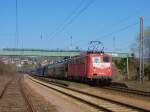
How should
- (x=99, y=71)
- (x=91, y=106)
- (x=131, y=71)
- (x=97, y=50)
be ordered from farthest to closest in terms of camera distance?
(x=131, y=71) → (x=97, y=50) → (x=99, y=71) → (x=91, y=106)

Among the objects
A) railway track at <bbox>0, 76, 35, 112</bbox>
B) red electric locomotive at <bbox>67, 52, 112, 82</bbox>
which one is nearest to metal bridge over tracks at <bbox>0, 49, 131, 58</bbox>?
red electric locomotive at <bbox>67, 52, 112, 82</bbox>

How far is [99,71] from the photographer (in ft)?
133

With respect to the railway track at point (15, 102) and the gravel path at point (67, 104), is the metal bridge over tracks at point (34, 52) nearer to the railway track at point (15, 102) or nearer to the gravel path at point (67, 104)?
the railway track at point (15, 102)

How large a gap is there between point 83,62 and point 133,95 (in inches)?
610

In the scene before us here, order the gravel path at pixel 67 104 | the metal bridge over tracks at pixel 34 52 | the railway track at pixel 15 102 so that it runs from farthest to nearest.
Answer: the metal bridge over tracks at pixel 34 52 < the railway track at pixel 15 102 < the gravel path at pixel 67 104

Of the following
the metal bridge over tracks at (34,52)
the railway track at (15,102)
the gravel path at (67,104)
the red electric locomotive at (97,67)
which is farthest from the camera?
the metal bridge over tracks at (34,52)

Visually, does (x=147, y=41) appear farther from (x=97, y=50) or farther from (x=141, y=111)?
(x=141, y=111)

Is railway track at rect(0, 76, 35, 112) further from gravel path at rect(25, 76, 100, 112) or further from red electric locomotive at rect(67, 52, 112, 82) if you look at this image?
red electric locomotive at rect(67, 52, 112, 82)

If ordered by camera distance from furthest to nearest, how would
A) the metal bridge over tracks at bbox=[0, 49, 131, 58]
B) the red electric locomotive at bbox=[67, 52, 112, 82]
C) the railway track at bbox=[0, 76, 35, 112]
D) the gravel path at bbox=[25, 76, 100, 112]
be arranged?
the metal bridge over tracks at bbox=[0, 49, 131, 58], the red electric locomotive at bbox=[67, 52, 112, 82], the railway track at bbox=[0, 76, 35, 112], the gravel path at bbox=[25, 76, 100, 112]

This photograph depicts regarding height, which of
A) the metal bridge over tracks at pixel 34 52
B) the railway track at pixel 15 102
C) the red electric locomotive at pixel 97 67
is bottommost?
the railway track at pixel 15 102

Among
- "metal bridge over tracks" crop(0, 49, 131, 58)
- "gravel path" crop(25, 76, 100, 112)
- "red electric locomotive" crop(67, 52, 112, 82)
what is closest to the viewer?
"gravel path" crop(25, 76, 100, 112)

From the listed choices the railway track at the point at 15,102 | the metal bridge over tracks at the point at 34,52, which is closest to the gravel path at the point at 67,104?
the railway track at the point at 15,102

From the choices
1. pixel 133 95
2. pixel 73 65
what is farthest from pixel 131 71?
pixel 133 95

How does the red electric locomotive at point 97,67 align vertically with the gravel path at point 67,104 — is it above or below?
above
